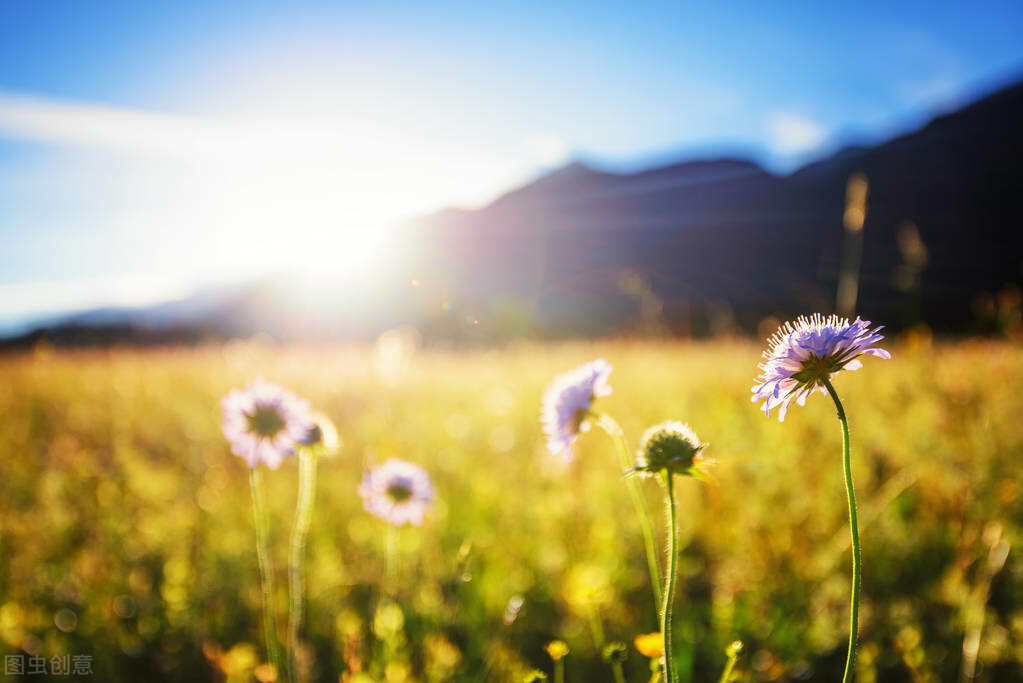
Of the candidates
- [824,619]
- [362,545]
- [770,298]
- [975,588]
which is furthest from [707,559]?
[770,298]

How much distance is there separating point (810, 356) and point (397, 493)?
1.26m

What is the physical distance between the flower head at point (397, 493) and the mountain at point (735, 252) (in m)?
12.0

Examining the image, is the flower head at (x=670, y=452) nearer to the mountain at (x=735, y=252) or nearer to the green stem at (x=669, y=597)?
the green stem at (x=669, y=597)

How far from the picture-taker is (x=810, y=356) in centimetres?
72

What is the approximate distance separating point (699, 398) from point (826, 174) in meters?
29.6

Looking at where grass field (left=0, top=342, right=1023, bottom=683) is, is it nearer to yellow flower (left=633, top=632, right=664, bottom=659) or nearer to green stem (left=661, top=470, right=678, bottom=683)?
yellow flower (left=633, top=632, right=664, bottom=659)

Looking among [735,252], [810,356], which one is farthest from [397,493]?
[735,252]

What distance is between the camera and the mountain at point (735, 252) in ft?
74.2

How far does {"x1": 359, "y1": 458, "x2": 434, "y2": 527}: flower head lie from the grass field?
86mm

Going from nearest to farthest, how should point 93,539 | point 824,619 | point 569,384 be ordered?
point 569,384 < point 824,619 < point 93,539

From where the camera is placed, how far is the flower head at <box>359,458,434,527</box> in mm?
1637

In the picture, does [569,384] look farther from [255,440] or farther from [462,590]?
[462,590]

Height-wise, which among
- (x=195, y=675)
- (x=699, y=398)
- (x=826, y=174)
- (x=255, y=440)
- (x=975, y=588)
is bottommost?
(x=195, y=675)

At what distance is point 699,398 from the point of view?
4207 millimetres
